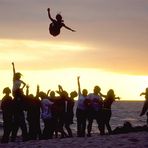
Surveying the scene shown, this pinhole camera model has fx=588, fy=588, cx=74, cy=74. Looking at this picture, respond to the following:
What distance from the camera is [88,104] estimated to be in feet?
71.1

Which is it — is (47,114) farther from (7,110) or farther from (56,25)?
(56,25)

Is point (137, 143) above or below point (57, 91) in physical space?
below

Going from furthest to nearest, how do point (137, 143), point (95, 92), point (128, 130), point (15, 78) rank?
1. point (128, 130)
2. point (95, 92)
3. point (15, 78)
4. point (137, 143)

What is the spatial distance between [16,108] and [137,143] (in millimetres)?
4881

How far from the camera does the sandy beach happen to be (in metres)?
18.0

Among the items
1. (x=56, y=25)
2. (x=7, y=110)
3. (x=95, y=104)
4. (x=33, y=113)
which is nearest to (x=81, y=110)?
(x=95, y=104)

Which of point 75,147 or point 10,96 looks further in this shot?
point 10,96

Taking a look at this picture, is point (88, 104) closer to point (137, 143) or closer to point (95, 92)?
point (95, 92)

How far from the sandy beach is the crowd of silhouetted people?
4.30 ft

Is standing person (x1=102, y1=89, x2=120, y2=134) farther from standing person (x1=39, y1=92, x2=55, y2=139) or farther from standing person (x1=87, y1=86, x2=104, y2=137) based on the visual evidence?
standing person (x1=39, y1=92, x2=55, y2=139)

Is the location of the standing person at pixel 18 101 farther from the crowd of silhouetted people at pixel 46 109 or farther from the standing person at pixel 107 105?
the standing person at pixel 107 105

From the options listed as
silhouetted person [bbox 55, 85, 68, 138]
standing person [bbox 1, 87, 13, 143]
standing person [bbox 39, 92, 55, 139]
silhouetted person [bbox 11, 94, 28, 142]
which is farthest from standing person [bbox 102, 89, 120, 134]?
standing person [bbox 1, 87, 13, 143]

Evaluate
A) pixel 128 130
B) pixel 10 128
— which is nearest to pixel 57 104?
pixel 10 128

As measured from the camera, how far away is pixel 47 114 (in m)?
21.1
